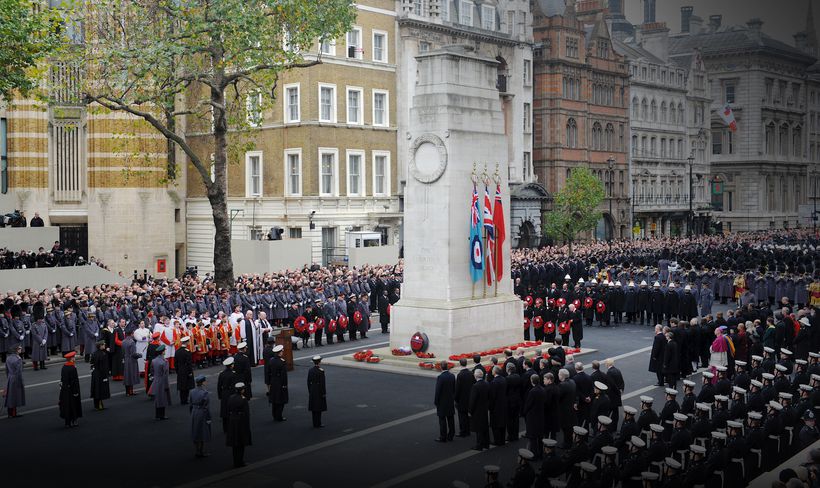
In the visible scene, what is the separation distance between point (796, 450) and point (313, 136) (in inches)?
1403

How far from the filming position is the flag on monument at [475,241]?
25.7 m

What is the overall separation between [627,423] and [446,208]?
1171cm

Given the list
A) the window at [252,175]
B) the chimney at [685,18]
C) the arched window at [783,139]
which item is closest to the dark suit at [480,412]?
the window at [252,175]

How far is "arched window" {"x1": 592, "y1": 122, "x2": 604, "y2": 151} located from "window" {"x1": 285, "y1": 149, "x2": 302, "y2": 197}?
95.6 ft

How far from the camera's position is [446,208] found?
25312 mm

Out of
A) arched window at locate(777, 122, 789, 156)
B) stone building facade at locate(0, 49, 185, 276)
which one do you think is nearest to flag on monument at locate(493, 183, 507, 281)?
stone building facade at locate(0, 49, 185, 276)

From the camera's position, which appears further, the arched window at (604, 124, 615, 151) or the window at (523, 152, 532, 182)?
the arched window at (604, 124, 615, 151)

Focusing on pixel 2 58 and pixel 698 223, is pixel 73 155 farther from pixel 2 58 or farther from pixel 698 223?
pixel 698 223

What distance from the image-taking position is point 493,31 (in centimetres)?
5984

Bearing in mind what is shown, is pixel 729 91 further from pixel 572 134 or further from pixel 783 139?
pixel 572 134

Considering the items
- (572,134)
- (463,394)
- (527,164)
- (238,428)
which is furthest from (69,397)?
(572,134)

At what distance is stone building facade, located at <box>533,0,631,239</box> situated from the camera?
66250 millimetres

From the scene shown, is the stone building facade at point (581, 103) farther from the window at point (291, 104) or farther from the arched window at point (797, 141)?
the window at point (291, 104)

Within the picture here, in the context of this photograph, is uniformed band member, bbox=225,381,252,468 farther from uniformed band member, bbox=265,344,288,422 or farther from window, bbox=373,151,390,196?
window, bbox=373,151,390,196
